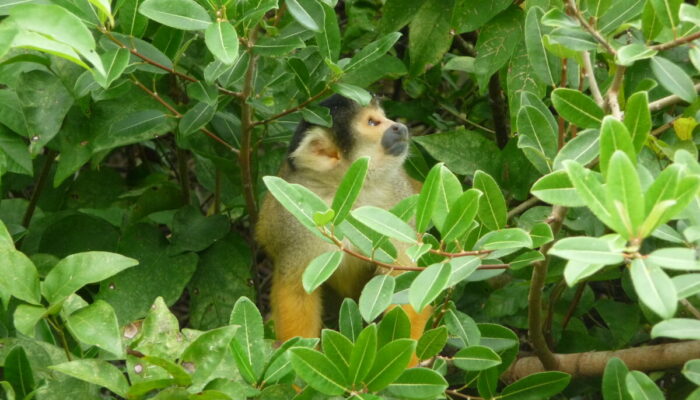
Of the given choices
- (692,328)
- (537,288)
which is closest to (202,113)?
(537,288)

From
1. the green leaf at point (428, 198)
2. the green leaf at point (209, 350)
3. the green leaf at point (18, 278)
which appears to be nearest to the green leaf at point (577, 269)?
the green leaf at point (428, 198)

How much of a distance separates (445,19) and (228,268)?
1.18m

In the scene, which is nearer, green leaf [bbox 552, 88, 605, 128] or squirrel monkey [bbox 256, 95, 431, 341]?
green leaf [bbox 552, 88, 605, 128]

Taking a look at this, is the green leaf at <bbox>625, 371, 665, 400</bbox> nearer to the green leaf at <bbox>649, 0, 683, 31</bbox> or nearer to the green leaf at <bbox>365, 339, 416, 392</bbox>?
the green leaf at <bbox>365, 339, 416, 392</bbox>

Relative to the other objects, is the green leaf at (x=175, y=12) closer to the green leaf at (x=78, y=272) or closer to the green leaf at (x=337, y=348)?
the green leaf at (x=78, y=272)

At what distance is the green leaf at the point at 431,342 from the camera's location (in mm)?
2312

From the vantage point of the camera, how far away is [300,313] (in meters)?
3.62

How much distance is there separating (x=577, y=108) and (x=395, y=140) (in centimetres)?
129

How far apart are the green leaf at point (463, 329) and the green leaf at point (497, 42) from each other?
2.87 feet

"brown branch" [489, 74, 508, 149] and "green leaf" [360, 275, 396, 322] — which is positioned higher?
"green leaf" [360, 275, 396, 322]

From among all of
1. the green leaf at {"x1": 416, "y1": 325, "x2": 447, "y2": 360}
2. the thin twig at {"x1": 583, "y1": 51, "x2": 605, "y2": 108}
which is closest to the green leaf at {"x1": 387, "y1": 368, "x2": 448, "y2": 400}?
the green leaf at {"x1": 416, "y1": 325, "x2": 447, "y2": 360}

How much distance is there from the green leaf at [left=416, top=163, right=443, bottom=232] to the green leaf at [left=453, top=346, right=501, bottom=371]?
46cm

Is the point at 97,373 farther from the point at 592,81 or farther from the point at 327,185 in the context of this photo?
the point at 327,185

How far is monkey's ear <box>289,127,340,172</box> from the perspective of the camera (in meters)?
3.46
